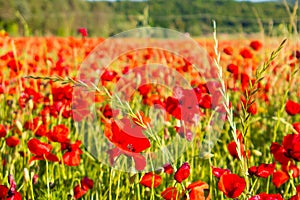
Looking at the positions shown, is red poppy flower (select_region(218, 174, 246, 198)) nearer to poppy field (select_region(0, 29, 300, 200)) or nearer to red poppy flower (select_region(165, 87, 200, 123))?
poppy field (select_region(0, 29, 300, 200))

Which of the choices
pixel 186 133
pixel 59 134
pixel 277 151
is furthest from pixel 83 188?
pixel 277 151

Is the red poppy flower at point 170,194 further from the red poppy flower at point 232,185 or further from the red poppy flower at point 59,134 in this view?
the red poppy flower at point 59,134

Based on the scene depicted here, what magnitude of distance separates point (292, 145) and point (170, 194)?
335mm

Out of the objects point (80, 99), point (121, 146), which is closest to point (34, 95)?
point (80, 99)

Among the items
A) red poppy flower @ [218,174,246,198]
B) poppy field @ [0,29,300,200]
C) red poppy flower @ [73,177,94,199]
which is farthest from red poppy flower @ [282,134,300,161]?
red poppy flower @ [73,177,94,199]

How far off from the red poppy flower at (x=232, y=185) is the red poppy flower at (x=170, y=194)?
0.33ft

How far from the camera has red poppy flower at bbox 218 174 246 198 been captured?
950 millimetres

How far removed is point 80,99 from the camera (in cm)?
215

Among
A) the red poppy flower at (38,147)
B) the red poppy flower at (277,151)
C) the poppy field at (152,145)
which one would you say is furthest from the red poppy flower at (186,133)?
A: the red poppy flower at (38,147)

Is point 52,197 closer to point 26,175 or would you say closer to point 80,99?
point 26,175

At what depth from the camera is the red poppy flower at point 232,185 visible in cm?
95

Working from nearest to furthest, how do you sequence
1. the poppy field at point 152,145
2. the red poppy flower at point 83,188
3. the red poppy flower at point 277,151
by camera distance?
the poppy field at point 152,145 → the red poppy flower at point 277,151 → the red poppy flower at point 83,188

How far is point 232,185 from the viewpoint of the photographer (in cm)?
97

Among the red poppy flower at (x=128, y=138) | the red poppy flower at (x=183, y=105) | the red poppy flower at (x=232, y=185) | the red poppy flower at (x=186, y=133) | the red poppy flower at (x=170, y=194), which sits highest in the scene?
the red poppy flower at (x=183, y=105)
